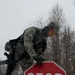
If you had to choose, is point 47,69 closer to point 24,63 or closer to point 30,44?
point 30,44

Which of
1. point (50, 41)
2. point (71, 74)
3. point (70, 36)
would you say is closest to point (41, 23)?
point (50, 41)

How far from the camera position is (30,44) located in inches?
247

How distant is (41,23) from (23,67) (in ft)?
125

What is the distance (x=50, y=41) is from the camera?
127 feet

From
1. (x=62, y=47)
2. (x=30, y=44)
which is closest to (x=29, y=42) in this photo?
(x=30, y=44)

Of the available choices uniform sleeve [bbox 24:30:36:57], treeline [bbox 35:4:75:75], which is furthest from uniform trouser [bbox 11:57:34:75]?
treeline [bbox 35:4:75:75]

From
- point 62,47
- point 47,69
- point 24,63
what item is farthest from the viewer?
point 62,47

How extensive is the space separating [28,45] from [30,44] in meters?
0.04

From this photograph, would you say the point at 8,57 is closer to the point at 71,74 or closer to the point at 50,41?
the point at 71,74

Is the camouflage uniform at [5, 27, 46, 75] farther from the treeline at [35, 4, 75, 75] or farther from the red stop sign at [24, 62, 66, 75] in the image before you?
the treeline at [35, 4, 75, 75]

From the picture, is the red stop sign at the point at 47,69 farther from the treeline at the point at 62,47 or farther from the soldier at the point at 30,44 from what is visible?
the treeline at the point at 62,47

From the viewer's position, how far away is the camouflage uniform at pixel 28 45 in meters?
6.28

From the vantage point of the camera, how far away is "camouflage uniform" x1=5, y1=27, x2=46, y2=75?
628 cm

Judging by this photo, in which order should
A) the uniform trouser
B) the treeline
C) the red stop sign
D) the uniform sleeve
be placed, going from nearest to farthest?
the red stop sign
the uniform sleeve
the uniform trouser
the treeline
